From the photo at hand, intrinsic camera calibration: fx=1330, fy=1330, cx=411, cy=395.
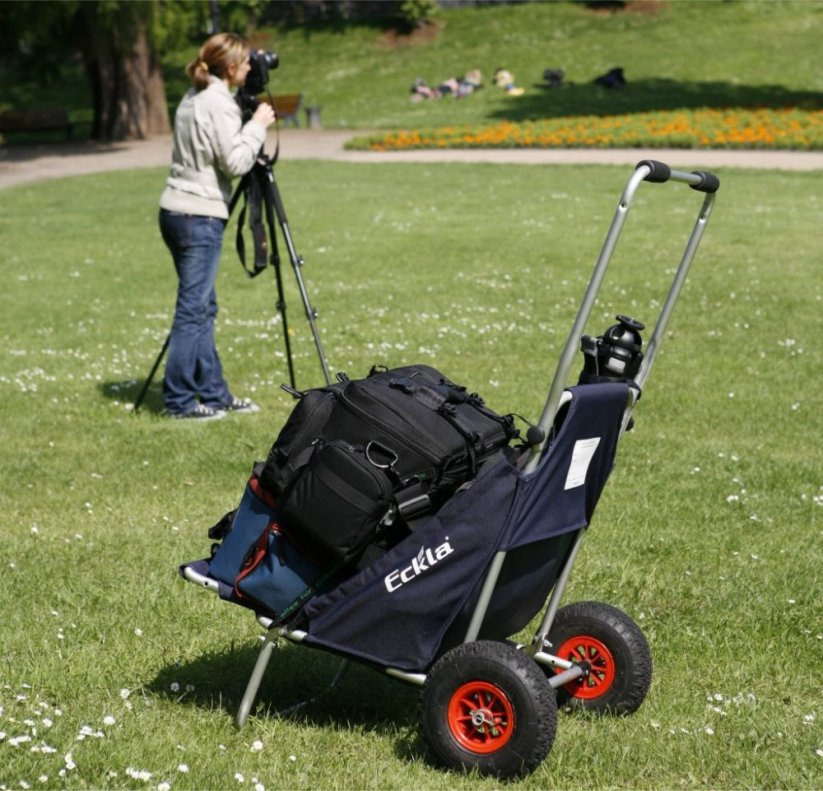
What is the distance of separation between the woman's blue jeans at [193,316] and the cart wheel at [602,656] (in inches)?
174

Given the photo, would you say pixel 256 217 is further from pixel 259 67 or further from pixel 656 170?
pixel 656 170

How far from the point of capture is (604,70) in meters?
40.6

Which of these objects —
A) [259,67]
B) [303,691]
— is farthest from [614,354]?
[259,67]

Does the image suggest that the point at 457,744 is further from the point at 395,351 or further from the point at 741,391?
the point at 395,351

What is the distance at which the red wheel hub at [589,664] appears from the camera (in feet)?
13.6

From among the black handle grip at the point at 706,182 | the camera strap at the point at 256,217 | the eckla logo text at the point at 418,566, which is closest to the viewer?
the eckla logo text at the point at 418,566

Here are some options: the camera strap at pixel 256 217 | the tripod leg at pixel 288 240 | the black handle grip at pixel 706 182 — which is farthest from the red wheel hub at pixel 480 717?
the camera strap at pixel 256 217

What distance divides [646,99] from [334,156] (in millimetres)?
10939

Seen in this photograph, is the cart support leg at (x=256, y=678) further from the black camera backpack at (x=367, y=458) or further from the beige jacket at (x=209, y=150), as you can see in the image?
the beige jacket at (x=209, y=150)

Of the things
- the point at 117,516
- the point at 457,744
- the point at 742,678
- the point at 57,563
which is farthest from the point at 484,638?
the point at 117,516

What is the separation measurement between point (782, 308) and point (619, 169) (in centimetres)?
1179

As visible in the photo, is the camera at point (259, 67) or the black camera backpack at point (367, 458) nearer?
the black camera backpack at point (367, 458)

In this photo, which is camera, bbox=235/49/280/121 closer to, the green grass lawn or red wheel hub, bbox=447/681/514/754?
the green grass lawn

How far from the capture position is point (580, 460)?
379cm
